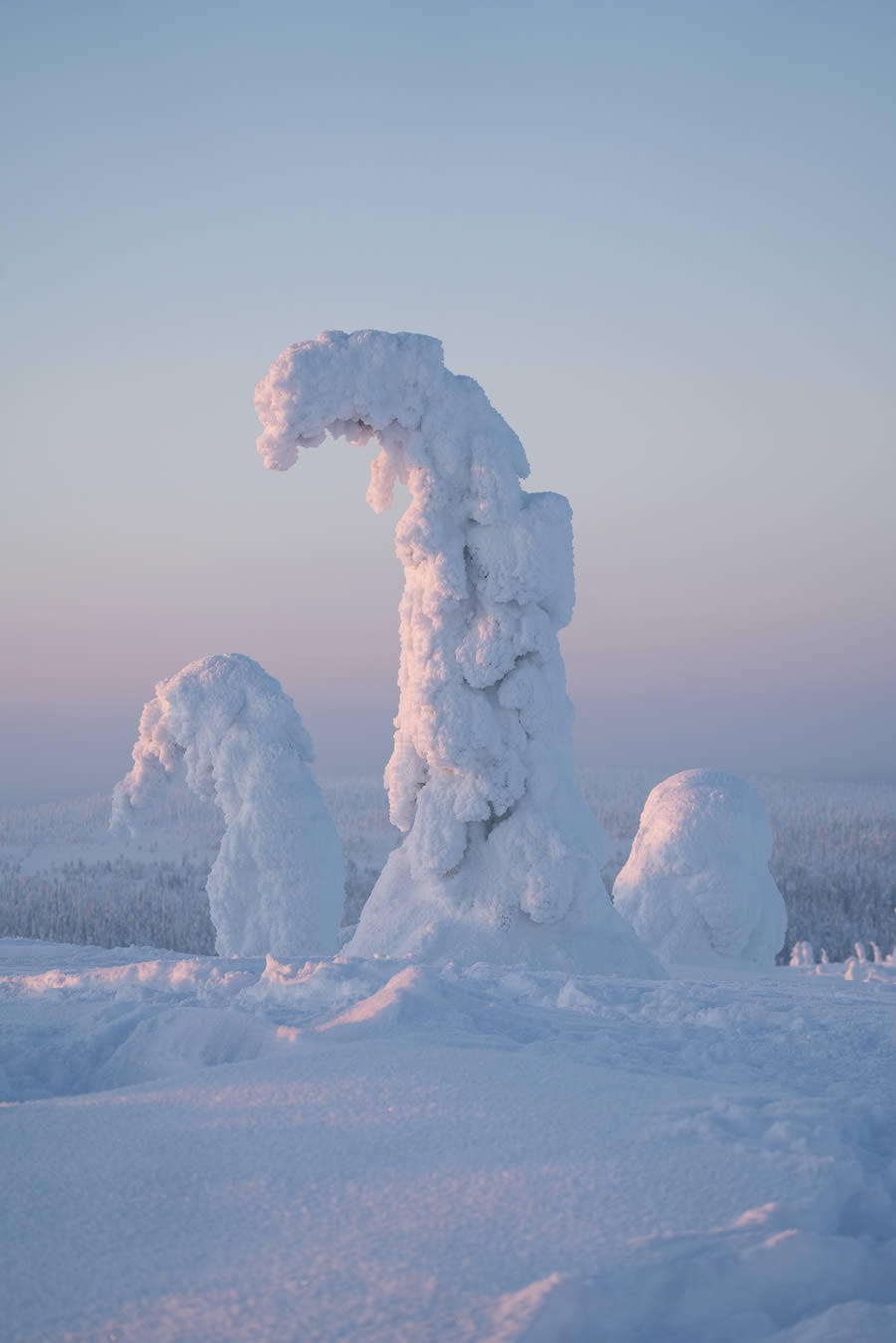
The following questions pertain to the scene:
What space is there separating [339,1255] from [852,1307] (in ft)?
4.49

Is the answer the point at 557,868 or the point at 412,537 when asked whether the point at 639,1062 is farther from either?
the point at 412,537

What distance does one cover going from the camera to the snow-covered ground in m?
2.72

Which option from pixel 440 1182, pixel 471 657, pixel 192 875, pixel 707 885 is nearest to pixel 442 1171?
pixel 440 1182

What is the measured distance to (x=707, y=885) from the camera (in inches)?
706

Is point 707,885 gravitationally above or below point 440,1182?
below

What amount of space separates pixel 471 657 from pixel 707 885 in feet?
28.2

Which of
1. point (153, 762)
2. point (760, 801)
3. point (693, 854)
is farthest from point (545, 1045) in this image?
point (760, 801)

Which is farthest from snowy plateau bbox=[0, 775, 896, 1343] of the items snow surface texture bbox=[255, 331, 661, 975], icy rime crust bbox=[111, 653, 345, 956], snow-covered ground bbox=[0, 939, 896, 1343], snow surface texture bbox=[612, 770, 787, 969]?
snow surface texture bbox=[612, 770, 787, 969]

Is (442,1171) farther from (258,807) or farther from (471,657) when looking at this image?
(258,807)

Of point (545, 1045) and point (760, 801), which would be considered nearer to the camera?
point (545, 1045)

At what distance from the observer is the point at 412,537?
1145cm

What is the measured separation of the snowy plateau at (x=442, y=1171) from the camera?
107 inches

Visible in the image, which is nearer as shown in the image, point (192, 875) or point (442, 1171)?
point (442, 1171)

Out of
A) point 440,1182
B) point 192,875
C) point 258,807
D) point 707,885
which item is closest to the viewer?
point 440,1182
